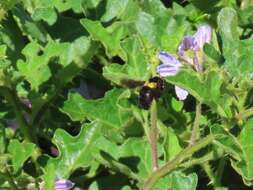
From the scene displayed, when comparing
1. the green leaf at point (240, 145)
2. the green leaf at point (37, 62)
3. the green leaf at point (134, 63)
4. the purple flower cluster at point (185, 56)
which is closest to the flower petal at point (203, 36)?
the purple flower cluster at point (185, 56)

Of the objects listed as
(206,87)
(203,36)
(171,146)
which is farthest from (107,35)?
(206,87)

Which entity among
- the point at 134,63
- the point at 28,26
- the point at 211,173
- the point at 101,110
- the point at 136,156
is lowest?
the point at 211,173

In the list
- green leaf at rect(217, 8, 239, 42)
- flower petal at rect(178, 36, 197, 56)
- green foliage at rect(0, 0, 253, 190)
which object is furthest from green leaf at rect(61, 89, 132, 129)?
green leaf at rect(217, 8, 239, 42)

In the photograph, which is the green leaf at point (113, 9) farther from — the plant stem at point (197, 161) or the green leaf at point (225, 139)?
the green leaf at point (225, 139)

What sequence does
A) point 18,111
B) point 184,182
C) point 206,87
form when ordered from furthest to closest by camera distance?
point 18,111 → point 184,182 → point 206,87

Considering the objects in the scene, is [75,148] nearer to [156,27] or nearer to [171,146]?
[171,146]

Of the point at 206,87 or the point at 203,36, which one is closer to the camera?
the point at 206,87

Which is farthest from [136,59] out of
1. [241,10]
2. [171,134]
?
[241,10]
